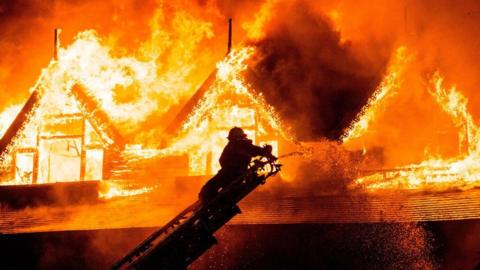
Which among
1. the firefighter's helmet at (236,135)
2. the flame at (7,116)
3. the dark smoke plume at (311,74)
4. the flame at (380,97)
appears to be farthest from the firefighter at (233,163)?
the flame at (7,116)

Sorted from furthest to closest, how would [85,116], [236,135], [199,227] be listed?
[85,116], [236,135], [199,227]

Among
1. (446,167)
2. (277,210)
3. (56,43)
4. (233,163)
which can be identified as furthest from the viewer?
(56,43)

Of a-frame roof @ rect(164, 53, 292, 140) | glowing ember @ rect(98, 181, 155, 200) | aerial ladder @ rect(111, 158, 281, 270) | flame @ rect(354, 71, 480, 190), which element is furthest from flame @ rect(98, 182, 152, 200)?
Answer: aerial ladder @ rect(111, 158, 281, 270)

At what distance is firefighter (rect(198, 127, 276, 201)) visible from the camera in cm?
926

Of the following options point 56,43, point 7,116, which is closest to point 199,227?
point 56,43

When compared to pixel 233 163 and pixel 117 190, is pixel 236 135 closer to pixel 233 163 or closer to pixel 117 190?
pixel 233 163

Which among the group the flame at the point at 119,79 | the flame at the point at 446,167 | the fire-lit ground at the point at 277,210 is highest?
the flame at the point at 119,79

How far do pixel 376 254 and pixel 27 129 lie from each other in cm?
1383

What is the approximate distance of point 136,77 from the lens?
20.8 metres

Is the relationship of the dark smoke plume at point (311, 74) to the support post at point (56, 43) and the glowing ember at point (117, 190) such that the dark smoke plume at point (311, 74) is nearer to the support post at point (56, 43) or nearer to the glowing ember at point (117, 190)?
the glowing ember at point (117, 190)

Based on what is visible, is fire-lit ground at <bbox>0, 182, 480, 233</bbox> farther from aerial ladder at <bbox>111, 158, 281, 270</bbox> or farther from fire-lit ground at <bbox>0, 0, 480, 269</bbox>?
aerial ladder at <bbox>111, 158, 281, 270</bbox>

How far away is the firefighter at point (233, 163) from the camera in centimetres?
926

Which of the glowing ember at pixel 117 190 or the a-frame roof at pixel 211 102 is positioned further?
the a-frame roof at pixel 211 102

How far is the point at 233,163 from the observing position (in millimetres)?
9422
